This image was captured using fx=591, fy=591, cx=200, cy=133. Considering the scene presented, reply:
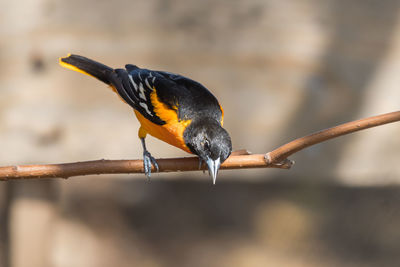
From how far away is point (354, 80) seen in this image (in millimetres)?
3443

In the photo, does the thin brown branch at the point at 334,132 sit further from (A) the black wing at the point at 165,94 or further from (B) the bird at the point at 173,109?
(A) the black wing at the point at 165,94

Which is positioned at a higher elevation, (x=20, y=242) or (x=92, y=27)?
(x=92, y=27)

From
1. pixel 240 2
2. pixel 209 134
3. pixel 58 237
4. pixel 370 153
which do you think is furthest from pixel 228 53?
pixel 58 237

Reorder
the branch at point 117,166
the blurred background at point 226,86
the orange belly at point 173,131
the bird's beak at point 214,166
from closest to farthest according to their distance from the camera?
1. the branch at point 117,166
2. the bird's beak at point 214,166
3. the orange belly at point 173,131
4. the blurred background at point 226,86

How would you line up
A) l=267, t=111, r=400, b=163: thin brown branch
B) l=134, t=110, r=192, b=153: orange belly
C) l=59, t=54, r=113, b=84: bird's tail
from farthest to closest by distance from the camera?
l=59, t=54, r=113, b=84: bird's tail
l=134, t=110, r=192, b=153: orange belly
l=267, t=111, r=400, b=163: thin brown branch

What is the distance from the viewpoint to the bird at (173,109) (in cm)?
230

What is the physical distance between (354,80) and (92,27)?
1.59m

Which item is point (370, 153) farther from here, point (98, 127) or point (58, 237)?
point (58, 237)

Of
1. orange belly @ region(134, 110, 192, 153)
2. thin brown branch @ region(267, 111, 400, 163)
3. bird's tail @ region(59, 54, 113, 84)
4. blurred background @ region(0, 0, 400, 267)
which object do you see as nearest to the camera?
thin brown branch @ region(267, 111, 400, 163)

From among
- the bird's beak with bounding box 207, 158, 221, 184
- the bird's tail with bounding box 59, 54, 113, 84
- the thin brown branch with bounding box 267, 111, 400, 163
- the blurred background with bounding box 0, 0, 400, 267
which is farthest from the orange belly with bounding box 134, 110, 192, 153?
the blurred background with bounding box 0, 0, 400, 267

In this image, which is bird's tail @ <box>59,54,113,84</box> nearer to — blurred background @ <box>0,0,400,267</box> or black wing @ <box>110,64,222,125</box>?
black wing @ <box>110,64,222,125</box>

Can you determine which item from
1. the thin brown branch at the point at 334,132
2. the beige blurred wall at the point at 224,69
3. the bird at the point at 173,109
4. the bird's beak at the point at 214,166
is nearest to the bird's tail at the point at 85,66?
the bird at the point at 173,109

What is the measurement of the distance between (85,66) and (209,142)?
87cm

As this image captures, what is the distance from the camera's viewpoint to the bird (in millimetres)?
2301
